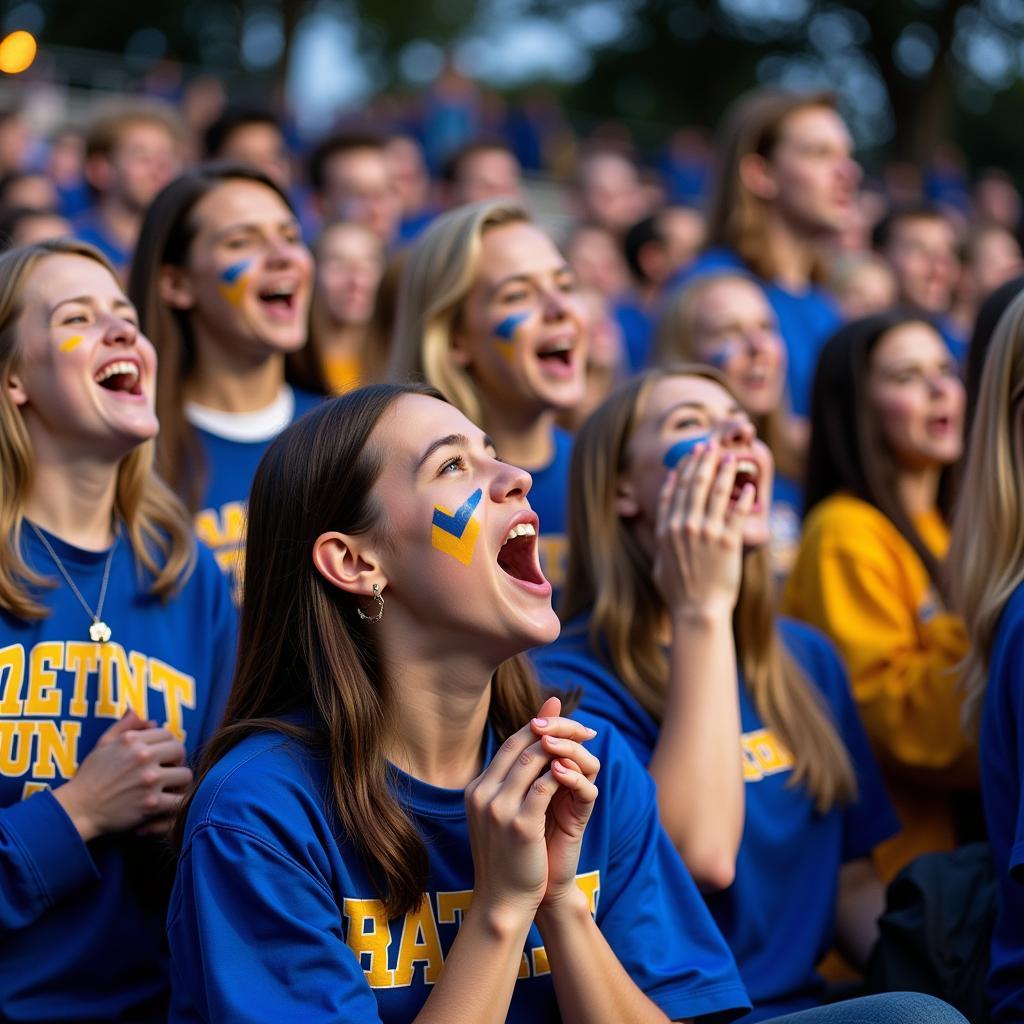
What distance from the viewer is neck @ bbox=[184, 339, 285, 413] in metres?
4.41

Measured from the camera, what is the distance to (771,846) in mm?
3396

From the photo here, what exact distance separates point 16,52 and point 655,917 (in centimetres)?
206

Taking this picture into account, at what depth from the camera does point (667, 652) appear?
3.58 m

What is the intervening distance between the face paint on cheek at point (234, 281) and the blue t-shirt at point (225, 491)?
387 millimetres

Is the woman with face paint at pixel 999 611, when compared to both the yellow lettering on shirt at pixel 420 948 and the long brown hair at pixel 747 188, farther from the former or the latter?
the long brown hair at pixel 747 188

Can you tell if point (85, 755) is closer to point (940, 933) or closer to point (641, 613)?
point (641, 613)

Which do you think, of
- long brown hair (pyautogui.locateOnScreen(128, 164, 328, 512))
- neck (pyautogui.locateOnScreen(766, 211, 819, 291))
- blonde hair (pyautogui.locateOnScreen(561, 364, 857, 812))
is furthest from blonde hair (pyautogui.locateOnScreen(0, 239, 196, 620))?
neck (pyautogui.locateOnScreen(766, 211, 819, 291))

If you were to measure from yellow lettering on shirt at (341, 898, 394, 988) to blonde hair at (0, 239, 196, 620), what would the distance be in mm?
1008

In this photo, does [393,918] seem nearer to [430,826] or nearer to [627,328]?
[430,826]

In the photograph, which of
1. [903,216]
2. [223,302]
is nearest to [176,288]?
[223,302]

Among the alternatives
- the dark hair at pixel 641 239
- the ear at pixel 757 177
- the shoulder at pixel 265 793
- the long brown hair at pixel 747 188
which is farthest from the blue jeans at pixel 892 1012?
the dark hair at pixel 641 239

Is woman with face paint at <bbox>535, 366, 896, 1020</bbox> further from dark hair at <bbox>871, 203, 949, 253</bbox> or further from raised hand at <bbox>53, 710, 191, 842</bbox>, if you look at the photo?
dark hair at <bbox>871, 203, 949, 253</bbox>

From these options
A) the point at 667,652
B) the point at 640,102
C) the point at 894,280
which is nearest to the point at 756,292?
the point at 667,652

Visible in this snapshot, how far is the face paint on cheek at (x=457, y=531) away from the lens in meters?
2.62
